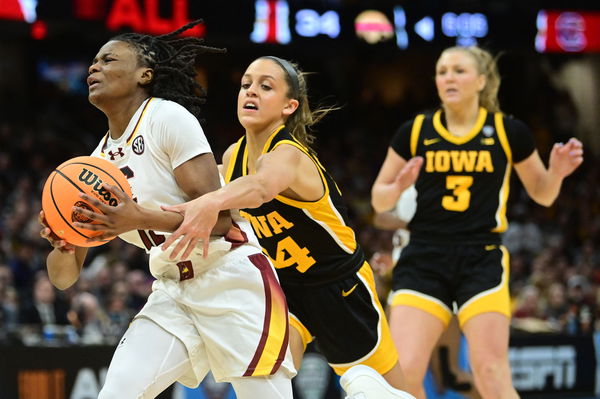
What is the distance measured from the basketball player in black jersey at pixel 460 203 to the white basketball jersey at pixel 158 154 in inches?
65.4

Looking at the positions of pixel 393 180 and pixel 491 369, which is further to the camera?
pixel 393 180

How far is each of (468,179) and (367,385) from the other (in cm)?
185

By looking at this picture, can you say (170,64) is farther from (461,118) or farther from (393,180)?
(461,118)

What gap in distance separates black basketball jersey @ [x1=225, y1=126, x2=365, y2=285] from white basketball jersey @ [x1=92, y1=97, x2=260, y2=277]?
19.0 inches

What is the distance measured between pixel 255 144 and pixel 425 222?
61.7 inches

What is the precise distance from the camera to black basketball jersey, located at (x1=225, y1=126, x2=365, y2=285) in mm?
4168

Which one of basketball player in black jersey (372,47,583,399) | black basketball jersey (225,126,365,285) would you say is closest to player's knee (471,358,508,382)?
basketball player in black jersey (372,47,583,399)

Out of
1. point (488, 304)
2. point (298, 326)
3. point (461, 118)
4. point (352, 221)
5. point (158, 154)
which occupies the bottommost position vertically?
point (352, 221)

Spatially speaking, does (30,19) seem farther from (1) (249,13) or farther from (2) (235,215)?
(2) (235,215)

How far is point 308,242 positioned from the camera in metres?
4.25

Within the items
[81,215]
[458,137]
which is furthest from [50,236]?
[458,137]

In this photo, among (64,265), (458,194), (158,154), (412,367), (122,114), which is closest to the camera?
(158,154)

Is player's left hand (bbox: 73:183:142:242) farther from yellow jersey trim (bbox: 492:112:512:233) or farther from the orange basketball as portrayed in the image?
yellow jersey trim (bbox: 492:112:512:233)

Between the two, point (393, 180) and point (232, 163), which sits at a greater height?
point (232, 163)
